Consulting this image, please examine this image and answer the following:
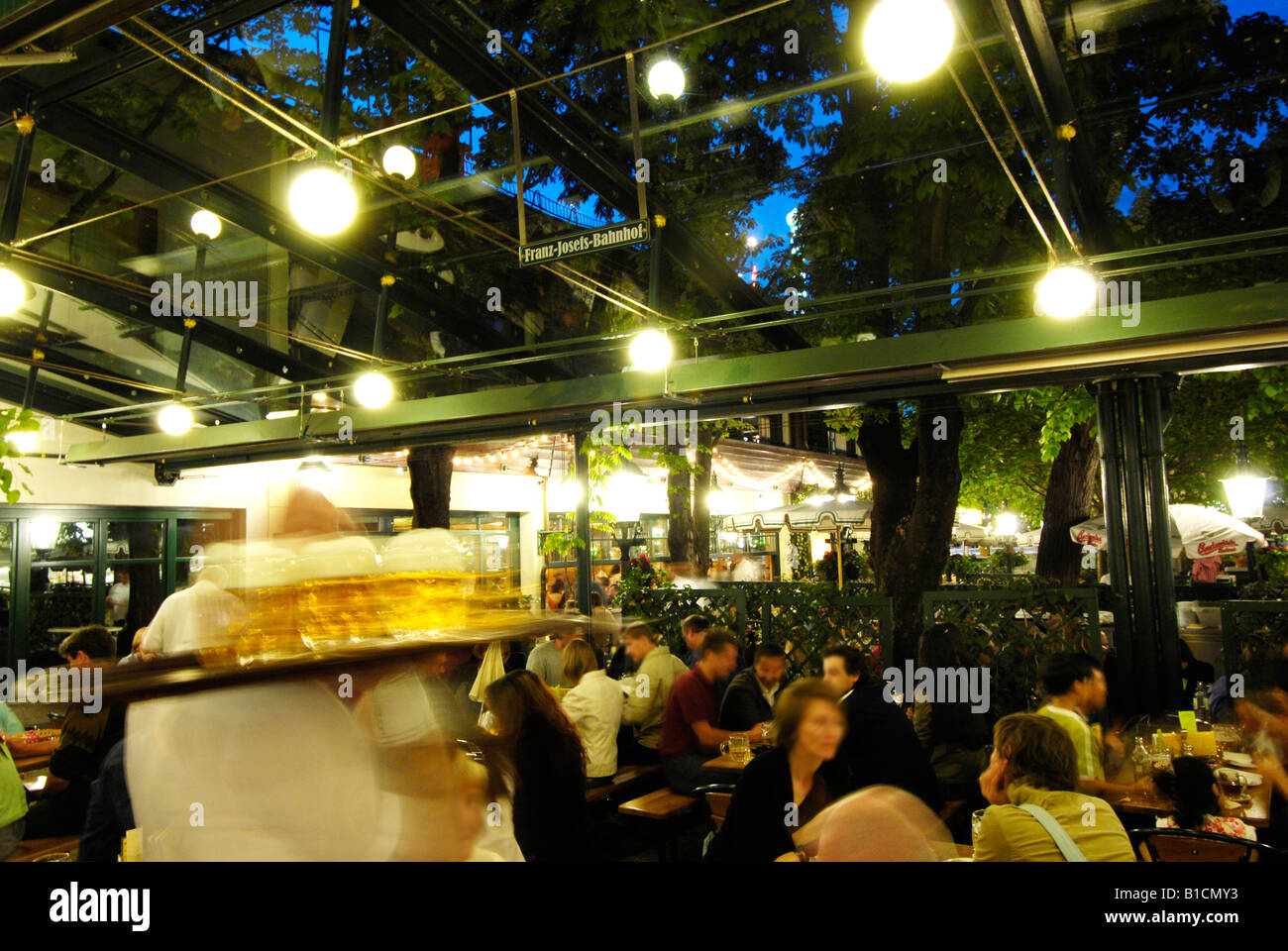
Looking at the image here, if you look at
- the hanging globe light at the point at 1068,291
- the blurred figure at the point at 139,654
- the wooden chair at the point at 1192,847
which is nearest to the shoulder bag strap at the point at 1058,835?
the wooden chair at the point at 1192,847

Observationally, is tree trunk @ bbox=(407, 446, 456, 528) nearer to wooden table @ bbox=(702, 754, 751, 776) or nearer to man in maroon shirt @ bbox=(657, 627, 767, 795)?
man in maroon shirt @ bbox=(657, 627, 767, 795)

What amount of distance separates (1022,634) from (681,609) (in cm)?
347

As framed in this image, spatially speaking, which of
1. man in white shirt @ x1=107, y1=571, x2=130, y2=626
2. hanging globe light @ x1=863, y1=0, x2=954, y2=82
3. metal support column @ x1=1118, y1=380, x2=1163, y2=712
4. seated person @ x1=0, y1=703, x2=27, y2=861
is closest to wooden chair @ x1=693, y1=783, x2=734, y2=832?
seated person @ x1=0, y1=703, x2=27, y2=861

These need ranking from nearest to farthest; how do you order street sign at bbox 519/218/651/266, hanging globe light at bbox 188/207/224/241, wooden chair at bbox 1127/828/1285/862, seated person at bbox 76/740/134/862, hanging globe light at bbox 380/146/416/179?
seated person at bbox 76/740/134/862 → wooden chair at bbox 1127/828/1285/862 → street sign at bbox 519/218/651/266 → hanging globe light at bbox 380/146/416/179 → hanging globe light at bbox 188/207/224/241

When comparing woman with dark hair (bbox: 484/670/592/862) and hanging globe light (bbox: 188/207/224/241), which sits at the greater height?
hanging globe light (bbox: 188/207/224/241)

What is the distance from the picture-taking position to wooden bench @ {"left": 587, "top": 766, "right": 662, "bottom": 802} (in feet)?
20.2

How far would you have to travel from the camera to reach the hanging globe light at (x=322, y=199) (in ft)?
16.1

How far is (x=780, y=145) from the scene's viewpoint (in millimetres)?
10570

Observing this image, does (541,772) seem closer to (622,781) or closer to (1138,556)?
(622,781)

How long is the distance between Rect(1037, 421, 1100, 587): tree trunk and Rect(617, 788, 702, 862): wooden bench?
978cm

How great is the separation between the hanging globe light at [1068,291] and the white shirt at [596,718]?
459cm

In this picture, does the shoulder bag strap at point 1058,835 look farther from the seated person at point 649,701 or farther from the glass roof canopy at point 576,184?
the glass roof canopy at point 576,184

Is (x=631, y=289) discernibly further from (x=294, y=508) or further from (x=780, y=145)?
(x=294, y=508)
